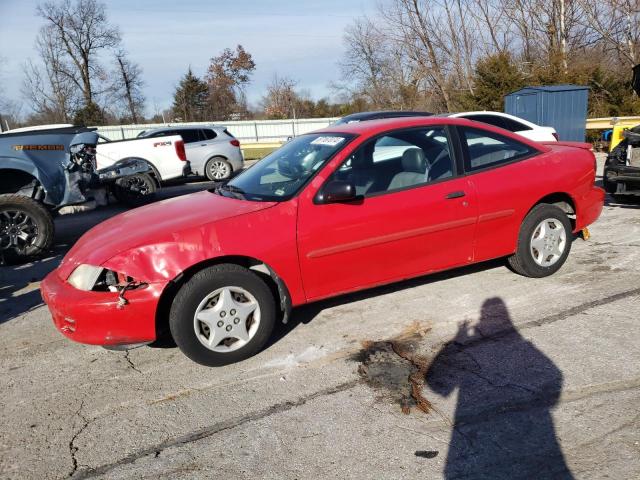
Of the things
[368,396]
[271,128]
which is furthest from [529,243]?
[271,128]

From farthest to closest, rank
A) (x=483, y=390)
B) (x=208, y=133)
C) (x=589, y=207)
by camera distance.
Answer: (x=208, y=133), (x=589, y=207), (x=483, y=390)

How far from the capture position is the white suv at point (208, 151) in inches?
561

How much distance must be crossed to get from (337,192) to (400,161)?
87 centimetres

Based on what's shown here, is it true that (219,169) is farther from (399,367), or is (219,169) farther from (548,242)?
(399,367)

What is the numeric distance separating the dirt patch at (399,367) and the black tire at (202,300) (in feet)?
2.31

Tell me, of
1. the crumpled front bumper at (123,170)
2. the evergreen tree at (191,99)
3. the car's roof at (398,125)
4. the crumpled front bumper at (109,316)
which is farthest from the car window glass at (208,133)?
the evergreen tree at (191,99)

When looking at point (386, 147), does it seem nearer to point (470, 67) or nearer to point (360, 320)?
point (360, 320)

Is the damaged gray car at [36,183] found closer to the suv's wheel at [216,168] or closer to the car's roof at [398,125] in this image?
the car's roof at [398,125]

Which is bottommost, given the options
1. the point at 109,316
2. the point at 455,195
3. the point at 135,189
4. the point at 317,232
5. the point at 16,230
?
the point at 109,316

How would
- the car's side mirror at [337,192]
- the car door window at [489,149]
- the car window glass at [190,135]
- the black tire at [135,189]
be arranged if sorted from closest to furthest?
the car's side mirror at [337,192] < the car door window at [489,149] < the black tire at [135,189] < the car window glass at [190,135]

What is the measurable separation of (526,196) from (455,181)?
29.8 inches

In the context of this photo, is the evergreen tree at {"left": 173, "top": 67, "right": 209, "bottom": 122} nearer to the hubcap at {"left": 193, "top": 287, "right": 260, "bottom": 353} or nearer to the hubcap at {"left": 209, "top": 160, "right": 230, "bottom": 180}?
Answer: the hubcap at {"left": 209, "top": 160, "right": 230, "bottom": 180}

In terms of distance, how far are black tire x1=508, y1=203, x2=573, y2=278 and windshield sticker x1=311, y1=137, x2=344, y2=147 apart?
72.6 inches

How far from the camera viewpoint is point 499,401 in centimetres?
290
